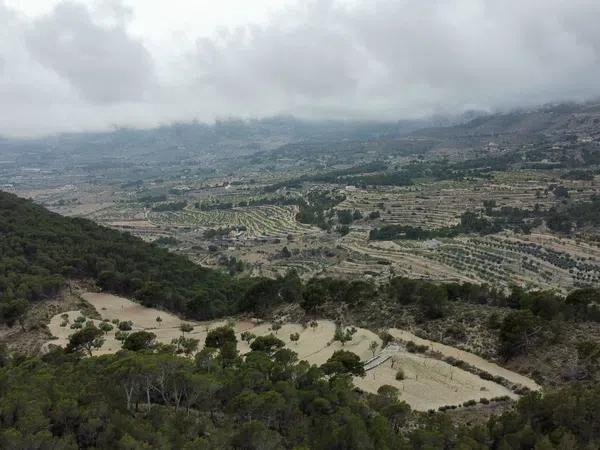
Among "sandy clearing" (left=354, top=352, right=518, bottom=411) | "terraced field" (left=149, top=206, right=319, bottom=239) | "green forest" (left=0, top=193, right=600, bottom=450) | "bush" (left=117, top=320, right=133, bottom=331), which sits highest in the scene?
"green forest" (left=0, top=193, right=600, bottom=450)

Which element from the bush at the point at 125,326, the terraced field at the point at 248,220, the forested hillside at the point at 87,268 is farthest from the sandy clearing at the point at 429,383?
the terraced field at the point at 248,220

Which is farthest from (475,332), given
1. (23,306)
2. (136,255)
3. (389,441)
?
(136,255)

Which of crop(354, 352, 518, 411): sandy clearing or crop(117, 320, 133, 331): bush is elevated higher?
crop(354, 352, 518, 411): sandy clearing

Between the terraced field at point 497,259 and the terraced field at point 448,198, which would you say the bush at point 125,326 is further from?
the terraced field at point 448,198

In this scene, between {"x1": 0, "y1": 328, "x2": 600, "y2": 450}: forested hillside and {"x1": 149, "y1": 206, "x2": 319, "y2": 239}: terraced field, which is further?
{"x1": 149, "y1": 206, "x2": 319, "y2": 239}: terraced field

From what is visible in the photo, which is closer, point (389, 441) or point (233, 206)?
point (389, 441)

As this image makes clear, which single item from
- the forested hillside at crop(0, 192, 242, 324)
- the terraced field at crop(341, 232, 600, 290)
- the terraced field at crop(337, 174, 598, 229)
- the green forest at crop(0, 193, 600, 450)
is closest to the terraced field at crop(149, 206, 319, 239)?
the terraced field at crop(337, 174, 598, 229)

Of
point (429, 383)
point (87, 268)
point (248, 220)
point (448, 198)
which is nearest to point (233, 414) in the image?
point (429, 383)

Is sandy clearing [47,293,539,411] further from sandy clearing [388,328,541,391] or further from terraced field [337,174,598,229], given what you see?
terraced field [337,174,598,229]

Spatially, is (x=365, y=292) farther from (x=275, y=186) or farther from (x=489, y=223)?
(x=275, y=186)
